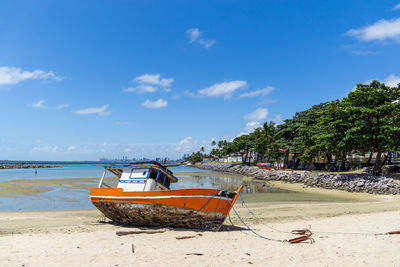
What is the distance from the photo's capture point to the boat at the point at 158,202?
10.2m

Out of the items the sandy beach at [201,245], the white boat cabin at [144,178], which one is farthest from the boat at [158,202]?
the sandy beach at [201,245]

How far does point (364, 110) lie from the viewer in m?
25.6

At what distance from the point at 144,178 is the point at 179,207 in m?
2.47

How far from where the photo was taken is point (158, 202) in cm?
1044

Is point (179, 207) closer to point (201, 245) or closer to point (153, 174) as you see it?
point (201, 245)

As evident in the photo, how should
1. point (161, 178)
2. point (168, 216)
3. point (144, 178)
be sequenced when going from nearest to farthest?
1. point (168, 216)
2. point (144, 178)
3. point (161, 178)

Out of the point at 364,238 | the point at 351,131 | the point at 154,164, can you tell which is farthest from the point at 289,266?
the point at 351,131

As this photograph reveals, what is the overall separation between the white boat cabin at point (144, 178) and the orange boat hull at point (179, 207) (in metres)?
0.74

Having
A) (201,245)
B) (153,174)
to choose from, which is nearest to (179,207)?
(201,245)

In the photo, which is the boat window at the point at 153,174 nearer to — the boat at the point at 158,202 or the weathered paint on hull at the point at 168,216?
the boat at the point at 158,202

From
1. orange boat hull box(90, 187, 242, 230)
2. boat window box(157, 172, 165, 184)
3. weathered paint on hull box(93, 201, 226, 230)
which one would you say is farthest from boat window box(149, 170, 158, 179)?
weathered paint on hull box(93, 201, 226, 230)

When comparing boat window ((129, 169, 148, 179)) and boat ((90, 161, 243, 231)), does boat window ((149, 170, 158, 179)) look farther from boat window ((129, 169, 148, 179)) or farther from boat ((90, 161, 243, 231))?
boat window ((129, 169, 148, 179))

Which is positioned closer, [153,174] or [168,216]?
[168,216]

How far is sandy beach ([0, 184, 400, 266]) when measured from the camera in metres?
6.97
